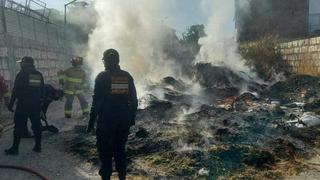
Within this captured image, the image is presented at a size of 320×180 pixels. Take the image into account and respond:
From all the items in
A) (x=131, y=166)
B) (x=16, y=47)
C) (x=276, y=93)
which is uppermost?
(x=16, y=47)

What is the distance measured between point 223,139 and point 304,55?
1162 cm

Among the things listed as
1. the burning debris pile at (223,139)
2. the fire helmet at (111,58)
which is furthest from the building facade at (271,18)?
the fire helmet at (111,58)

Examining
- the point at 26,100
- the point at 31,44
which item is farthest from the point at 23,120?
the point at 31,44

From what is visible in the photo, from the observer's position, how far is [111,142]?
18.7ft

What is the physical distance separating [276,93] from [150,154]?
900 centimetres

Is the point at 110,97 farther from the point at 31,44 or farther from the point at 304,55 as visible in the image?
the point at 304,55

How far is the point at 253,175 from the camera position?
6.31 meters

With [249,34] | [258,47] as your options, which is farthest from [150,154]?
[249,34]

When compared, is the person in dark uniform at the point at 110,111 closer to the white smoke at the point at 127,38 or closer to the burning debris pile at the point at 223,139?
the burning debris pile at the point at 223,139

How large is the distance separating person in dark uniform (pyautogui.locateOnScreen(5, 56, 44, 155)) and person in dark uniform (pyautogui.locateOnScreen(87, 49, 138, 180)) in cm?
247

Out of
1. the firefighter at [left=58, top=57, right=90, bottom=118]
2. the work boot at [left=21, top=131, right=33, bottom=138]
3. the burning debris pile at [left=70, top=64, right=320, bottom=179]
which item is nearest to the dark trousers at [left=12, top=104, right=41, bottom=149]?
the burning debris pile at [left=70, top=64, right=320, bottom=179]

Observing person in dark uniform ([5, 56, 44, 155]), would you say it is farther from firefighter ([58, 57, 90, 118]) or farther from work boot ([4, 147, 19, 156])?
firefighter ([58, 57, 90, 118])

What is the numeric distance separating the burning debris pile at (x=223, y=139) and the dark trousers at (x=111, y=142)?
88cm

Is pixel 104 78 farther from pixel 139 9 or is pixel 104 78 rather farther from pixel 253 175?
pixel 139 9
